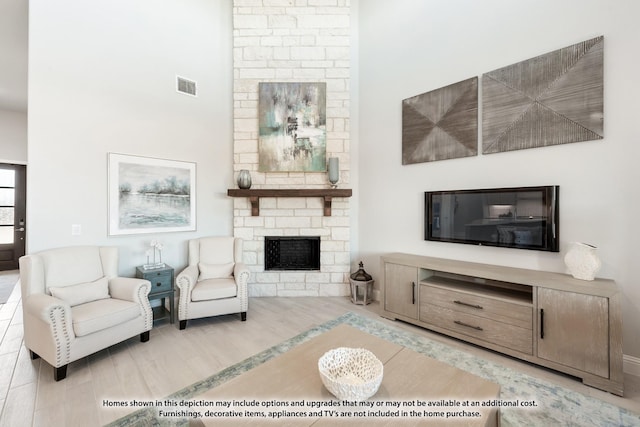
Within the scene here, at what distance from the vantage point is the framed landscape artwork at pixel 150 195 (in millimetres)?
2963

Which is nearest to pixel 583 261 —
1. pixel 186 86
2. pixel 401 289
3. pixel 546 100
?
pixel 546 100

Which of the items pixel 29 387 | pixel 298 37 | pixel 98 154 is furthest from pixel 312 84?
pixel 29 387

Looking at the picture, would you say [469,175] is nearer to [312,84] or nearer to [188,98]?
[312,84]

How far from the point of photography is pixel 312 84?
3852 millimetres

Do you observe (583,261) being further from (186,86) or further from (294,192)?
(186,86)

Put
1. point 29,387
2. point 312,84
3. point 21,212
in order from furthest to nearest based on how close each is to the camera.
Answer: point 21,212 < point 312,84 < point 29,387

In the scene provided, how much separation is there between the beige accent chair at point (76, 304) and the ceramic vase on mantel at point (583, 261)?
12.2 feet

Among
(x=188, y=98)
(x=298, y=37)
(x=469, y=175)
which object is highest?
(x=298, y=37)

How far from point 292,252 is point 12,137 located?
619 centimetres

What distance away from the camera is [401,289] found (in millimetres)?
2975

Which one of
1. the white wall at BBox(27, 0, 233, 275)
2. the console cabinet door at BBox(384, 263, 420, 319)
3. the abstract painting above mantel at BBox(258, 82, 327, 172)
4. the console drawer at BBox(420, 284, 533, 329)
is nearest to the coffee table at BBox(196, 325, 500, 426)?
the console drawer at BBox(420, 284, 533, 329)

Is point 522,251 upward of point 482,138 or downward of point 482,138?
downward

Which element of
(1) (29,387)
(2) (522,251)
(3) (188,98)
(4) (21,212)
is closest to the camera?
(1) (29,387)

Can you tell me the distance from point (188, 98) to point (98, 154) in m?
1.34
